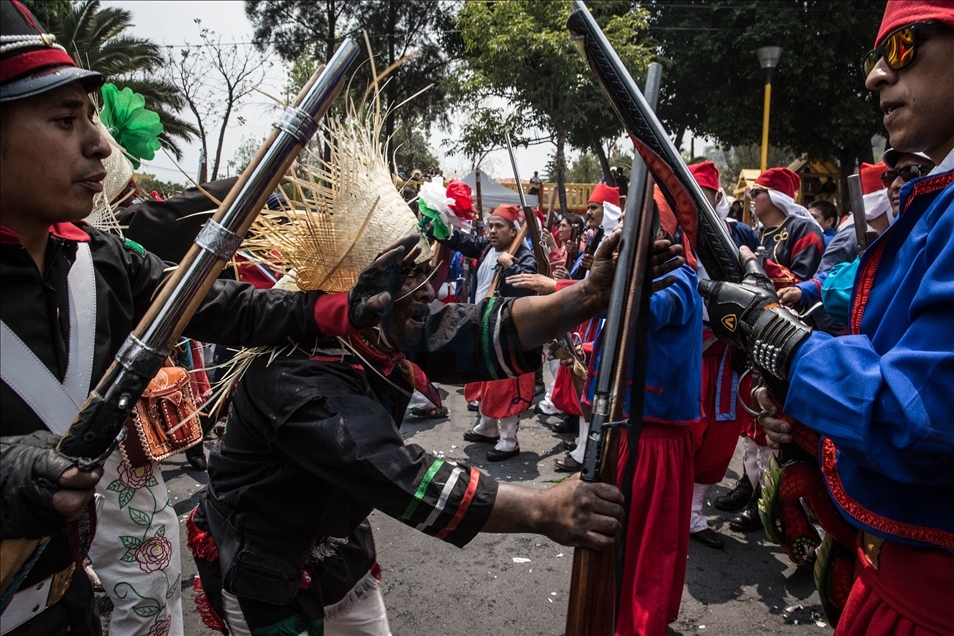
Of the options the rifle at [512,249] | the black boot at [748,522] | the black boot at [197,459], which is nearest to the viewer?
the black boot at [748,522]

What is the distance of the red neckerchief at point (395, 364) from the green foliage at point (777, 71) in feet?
70.2

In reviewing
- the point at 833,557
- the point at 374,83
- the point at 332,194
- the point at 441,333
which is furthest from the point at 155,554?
the point at 833,557

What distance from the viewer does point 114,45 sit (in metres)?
18.7

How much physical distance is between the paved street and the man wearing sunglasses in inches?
86.3

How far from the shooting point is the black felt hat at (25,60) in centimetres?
134

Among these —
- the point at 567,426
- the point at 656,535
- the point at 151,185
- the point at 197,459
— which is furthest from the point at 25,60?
the point at 151,185

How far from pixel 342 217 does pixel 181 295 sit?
25.8 inches

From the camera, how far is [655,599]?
329 cm

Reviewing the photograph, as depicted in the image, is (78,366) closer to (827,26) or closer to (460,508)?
(460,508)

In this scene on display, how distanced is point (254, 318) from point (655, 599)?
8.46ft

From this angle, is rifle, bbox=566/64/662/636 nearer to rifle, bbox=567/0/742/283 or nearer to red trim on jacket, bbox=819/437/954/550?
rifle, bbox=567/0/742/283

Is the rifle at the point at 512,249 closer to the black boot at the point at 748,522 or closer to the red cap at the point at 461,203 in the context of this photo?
the black boot at the point at 748,522

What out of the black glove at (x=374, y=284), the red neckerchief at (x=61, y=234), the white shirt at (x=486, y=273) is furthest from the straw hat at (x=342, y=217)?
the white shirt at (x=486, y=273)

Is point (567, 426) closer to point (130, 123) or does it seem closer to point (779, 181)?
point (779, 181)
